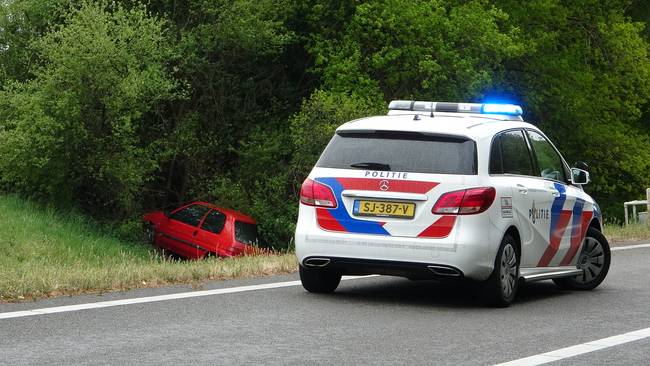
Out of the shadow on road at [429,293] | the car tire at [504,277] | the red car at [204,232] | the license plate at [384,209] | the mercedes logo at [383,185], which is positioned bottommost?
the red car at [204,232]

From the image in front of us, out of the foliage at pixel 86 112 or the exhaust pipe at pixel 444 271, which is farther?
the foliage at pixel 86 112

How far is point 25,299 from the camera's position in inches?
399

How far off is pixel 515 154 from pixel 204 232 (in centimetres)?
2015

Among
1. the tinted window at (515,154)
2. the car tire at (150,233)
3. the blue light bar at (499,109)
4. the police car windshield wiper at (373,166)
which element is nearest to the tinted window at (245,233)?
the car tire at (150,233)

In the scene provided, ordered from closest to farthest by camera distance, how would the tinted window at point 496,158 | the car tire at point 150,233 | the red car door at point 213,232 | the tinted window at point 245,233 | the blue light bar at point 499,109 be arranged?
1. the tinted window at point 496,158
2. the blue light bar at point 499,109
3. the red car door at point 213,232
4. the tinted window at point 245,233
5. the car tire at point 150,233

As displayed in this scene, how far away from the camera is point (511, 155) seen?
1120cm

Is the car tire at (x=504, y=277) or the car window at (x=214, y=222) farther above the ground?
the car tire at (x=504, y=277)

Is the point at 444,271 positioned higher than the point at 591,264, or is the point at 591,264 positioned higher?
the point at 444,271

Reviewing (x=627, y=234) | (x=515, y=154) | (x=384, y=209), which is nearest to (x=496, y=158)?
(x=515, y=154)

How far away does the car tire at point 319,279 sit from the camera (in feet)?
36.5

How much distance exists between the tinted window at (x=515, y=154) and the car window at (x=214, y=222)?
1957 cm

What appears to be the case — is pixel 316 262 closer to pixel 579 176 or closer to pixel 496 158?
pixel 496 158

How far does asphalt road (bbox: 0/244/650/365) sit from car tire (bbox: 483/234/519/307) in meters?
0.12

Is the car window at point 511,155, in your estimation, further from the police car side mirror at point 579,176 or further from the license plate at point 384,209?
the police car side mirror at point 579,176
